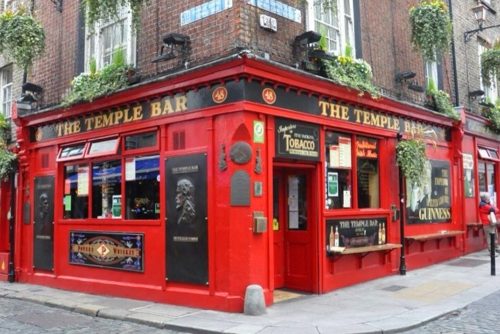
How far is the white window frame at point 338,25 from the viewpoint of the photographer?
10555 millimetres

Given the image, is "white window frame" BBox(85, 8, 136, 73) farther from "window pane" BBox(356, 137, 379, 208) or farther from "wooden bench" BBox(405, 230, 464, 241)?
"wooden bench" BBox(405, 230, 464, 241)

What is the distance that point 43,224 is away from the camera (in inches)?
475

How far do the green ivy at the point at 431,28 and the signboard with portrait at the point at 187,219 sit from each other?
250 inches

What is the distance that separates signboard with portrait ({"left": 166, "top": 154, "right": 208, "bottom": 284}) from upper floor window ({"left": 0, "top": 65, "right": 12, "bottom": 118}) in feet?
25.1

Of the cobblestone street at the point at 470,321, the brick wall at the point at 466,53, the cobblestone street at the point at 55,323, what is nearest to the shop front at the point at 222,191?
the cobblestone street at the point at 55,323

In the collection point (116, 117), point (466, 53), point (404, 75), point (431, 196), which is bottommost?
point (431, 196)

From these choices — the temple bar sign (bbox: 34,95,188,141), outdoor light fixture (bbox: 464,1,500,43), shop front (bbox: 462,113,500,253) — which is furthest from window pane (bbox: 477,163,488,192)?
the temple bar sign (bbox: 34,95,188,141)

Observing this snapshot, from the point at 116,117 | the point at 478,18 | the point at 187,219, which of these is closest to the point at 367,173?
the point at 187,219

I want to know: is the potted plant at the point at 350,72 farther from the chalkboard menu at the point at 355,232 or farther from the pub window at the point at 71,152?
the pub window at the point at 71,152

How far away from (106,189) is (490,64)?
39.7 ft

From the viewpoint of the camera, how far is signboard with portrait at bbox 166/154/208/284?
28.9ft

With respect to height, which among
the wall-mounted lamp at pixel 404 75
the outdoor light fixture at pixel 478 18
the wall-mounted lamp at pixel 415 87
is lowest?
the wall-mounted lamp at pixel 415 87

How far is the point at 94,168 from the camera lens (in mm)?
11148

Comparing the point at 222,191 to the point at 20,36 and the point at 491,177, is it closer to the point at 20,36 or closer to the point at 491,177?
the point at 20,36
